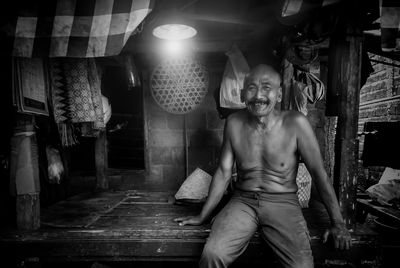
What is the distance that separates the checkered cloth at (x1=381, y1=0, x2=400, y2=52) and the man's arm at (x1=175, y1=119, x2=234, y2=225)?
2029mm

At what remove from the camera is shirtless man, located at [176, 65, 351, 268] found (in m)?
2.80

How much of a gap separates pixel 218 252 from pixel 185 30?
3085mm

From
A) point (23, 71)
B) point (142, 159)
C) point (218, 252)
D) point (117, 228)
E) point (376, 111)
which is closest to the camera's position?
point (218, 252)

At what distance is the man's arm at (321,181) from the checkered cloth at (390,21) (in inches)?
48.2

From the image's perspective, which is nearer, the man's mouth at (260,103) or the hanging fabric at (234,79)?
the man's mouth at (260,103)

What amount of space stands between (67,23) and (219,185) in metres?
2.70

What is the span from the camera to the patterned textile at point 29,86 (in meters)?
3.09

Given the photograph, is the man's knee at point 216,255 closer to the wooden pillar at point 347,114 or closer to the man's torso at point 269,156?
the man's torso at point 269,156

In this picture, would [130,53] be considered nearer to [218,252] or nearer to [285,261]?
[218,252]

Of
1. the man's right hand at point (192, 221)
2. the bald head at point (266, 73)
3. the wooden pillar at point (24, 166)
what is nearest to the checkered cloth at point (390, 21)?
the bald head at point (266, 73)

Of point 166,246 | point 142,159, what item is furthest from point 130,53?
point 166,246

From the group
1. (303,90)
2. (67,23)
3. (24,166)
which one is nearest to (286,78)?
(303,90)

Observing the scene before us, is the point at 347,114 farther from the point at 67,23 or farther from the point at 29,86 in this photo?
the point at 29,86

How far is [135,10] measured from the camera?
2.74 meters
